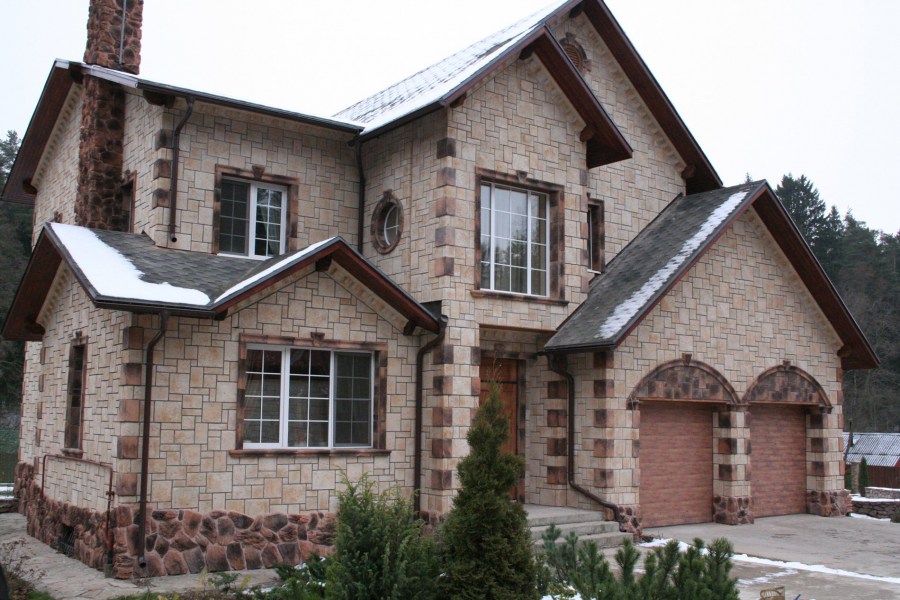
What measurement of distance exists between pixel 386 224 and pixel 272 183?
1.97 meters

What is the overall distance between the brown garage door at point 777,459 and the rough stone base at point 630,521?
3.42 m

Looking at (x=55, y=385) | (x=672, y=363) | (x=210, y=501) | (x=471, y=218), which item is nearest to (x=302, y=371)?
(x=210, y=501)

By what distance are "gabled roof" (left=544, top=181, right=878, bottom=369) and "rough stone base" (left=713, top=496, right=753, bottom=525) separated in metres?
4.19

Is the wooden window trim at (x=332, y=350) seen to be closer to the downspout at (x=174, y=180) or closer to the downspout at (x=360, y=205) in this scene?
the downspout at (x=174, y=180)

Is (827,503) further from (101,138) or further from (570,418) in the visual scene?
(101,138)

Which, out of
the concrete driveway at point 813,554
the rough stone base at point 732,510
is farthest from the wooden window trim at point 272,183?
the rough stone base at point 732,510

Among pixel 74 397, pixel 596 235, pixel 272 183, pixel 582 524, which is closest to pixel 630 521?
pixel 582 524

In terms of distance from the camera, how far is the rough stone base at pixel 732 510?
15117 mm

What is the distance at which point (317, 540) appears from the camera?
1157cm

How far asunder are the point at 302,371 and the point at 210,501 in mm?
2139

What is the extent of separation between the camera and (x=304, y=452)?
11.6 metres

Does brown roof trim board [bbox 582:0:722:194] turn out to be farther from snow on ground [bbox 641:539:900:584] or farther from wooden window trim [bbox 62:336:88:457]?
wooden window trim [bbox 62:336:88:457]

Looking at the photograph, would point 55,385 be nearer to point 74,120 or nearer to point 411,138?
point 74,120

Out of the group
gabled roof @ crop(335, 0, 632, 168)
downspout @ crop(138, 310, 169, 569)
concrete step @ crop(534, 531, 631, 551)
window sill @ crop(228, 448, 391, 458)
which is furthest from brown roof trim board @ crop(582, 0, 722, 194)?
downspout @ crop(138, 310, 169, 569)
